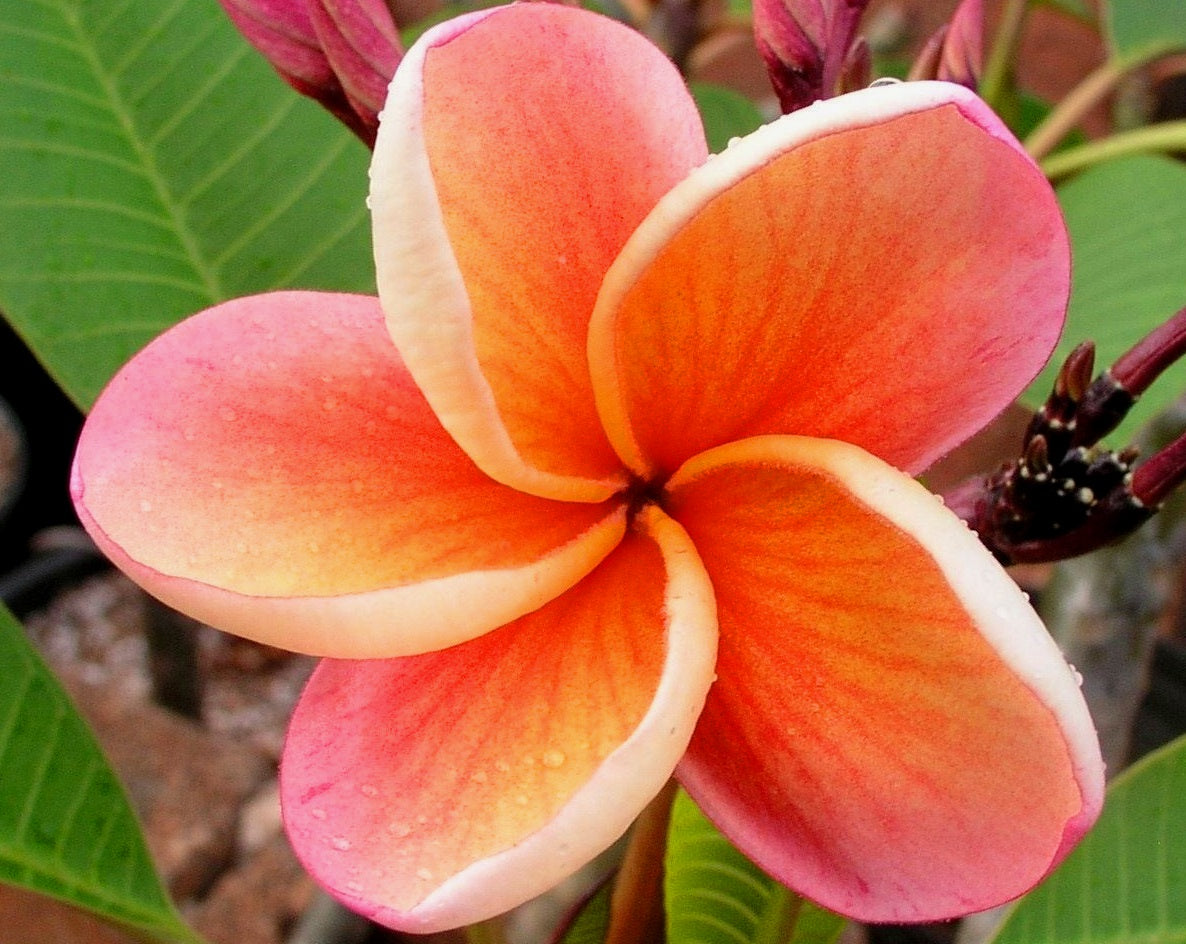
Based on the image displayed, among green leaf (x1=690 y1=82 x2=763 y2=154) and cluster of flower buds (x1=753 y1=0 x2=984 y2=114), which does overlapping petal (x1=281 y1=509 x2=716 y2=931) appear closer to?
cluster of flower buds (x1=753 y1=0 x2=984 y2=114)

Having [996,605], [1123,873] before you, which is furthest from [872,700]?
[1123,873]

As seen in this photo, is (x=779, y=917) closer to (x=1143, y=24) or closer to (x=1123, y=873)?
(x=1123, y=873)

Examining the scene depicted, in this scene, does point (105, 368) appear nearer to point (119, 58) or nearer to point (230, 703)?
point (119, 58)

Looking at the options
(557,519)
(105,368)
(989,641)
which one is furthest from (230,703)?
(989,641)

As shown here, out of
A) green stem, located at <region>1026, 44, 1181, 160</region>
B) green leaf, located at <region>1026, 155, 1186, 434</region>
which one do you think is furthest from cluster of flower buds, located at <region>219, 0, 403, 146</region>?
green stem, located at <region>1026, 44, 1181, 160</region>

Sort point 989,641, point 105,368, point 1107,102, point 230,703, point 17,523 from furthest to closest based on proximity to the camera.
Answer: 1. point 1107,102
2. point 17,523
3. point 230,703
4. point 105,368
5. point 989,641
